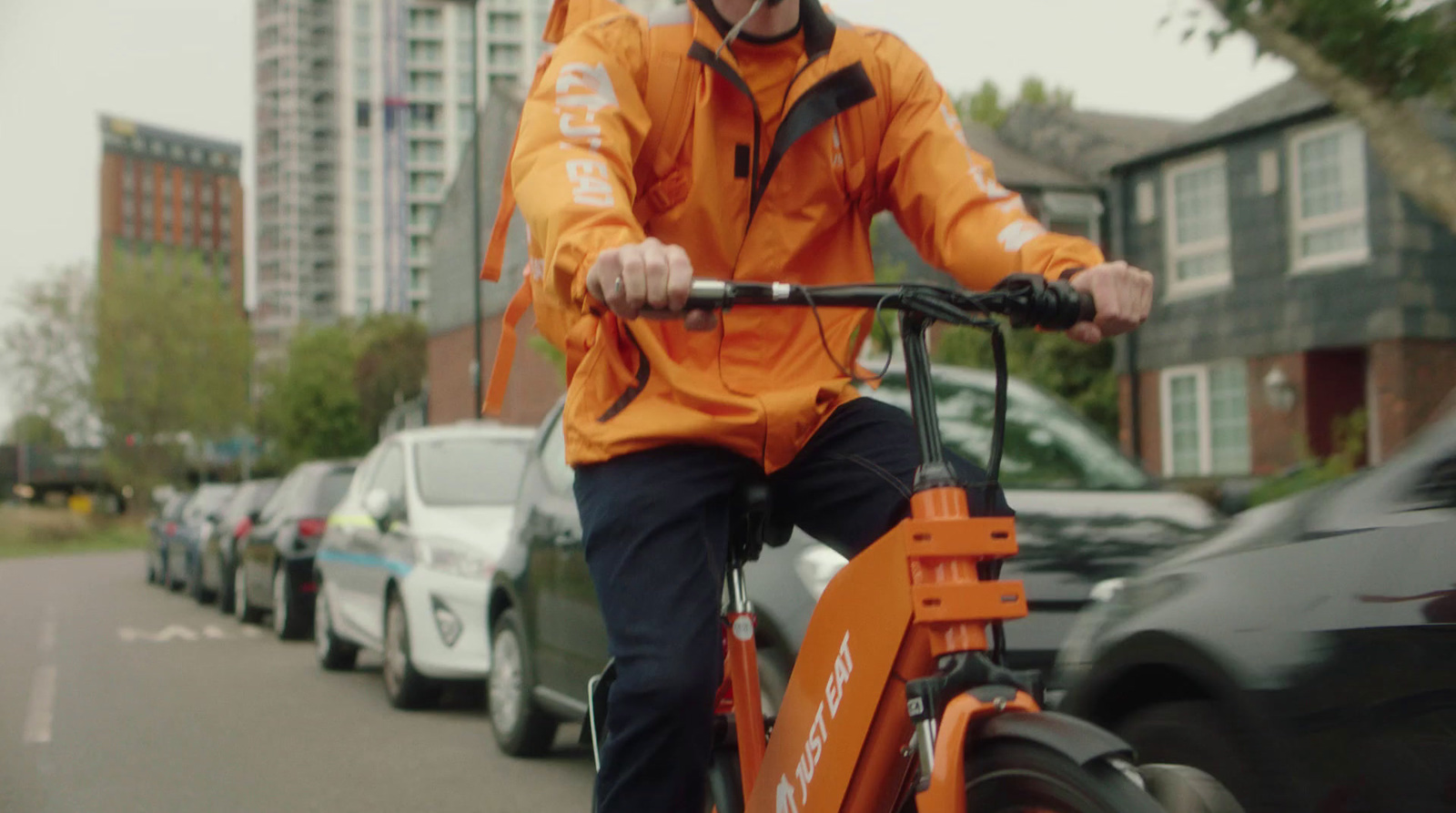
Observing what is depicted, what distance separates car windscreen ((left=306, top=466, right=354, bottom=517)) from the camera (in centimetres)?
1446

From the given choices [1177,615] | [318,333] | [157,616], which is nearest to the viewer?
[1177,615]

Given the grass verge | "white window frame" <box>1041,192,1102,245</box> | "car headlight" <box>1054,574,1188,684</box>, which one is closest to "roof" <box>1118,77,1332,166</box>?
"white window frame" <box>1041,192,1102,245</box>

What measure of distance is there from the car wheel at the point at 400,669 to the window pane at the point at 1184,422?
1935 cm

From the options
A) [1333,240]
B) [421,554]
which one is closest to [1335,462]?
[1333,240]

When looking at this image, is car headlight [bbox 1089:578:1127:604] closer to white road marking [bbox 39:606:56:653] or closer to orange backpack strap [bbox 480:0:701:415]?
orange backpack strap [bbox 480:0:701:415]

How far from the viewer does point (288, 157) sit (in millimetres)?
130250

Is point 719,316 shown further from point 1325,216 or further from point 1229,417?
point 1229,417

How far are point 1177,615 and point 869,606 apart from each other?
1.19 metres

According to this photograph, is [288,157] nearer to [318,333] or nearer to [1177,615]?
[318,333]

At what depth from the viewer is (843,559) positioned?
504 cm

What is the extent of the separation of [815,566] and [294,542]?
1014 centimetres

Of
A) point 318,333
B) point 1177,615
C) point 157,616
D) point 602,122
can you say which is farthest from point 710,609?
point 318,333

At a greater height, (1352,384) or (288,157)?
(288,157)

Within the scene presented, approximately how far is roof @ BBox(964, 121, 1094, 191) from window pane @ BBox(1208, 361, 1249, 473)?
10.6 meters
